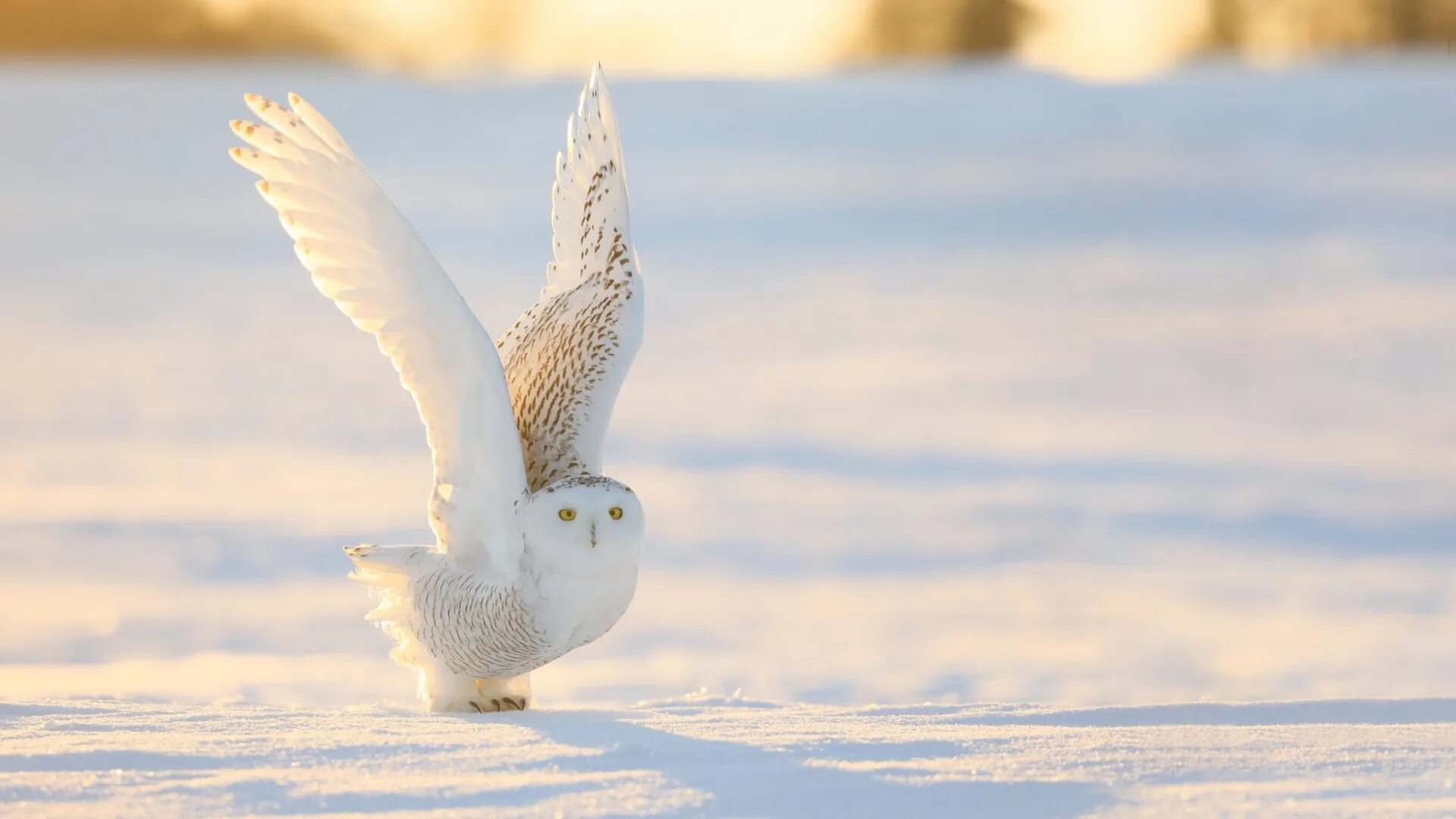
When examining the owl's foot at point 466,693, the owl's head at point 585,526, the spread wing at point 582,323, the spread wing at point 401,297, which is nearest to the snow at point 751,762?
the owl's foot at point 466,693

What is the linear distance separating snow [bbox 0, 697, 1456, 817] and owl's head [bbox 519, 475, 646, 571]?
11.4 inches

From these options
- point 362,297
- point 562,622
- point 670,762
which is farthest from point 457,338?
point 670,762

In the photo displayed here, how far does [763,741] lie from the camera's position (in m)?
2.75

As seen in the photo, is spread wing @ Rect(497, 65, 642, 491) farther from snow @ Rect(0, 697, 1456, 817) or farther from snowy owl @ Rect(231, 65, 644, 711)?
snow @ Rect(0, 697, 1456, 817)

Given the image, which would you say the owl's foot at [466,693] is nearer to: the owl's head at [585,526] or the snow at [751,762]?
the snow at [751,762]

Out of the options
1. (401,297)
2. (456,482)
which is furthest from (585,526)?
(401,297)

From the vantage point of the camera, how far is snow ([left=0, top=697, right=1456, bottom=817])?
2.38 meters

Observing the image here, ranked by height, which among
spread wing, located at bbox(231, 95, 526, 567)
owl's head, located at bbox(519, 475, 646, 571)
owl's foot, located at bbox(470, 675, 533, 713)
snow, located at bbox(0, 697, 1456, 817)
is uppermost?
spread wing, located at bbox(231, 95, 526, 567)

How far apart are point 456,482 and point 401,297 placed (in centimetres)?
34

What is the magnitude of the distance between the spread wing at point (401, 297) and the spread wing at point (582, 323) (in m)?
0.20

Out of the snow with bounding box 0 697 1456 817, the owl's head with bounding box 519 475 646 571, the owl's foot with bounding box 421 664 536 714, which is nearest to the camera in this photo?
the snow with bounding box 0 697 1456 817

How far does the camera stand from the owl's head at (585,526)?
290 centimetres

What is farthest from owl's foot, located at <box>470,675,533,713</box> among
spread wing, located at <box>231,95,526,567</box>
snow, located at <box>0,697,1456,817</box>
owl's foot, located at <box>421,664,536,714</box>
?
spread wing, located at <box>231,95,526,567</box>

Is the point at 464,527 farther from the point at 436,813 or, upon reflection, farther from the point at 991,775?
the point at 991,775
